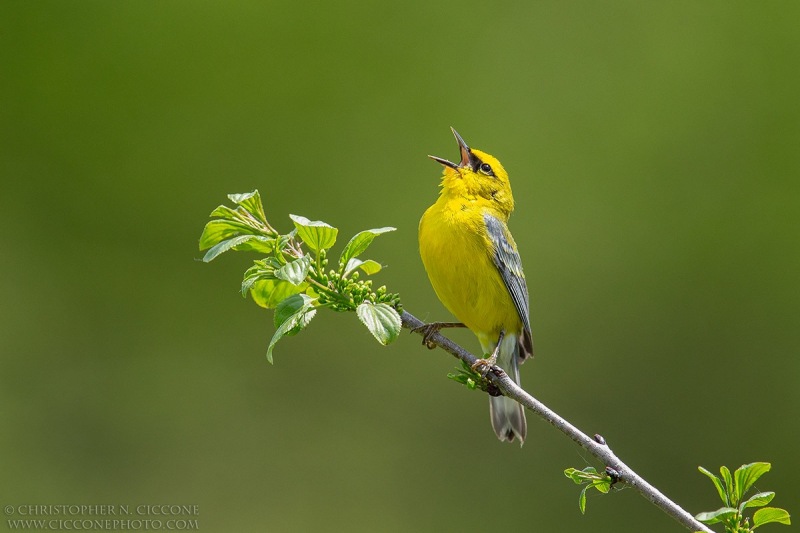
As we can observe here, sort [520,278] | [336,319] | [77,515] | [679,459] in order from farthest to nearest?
[336,319]
[679,459]
[77,515]
[520,278]

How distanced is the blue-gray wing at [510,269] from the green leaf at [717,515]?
7.05 feet

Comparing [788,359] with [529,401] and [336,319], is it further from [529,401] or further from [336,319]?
[529,401]

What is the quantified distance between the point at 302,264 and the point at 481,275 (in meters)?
2.09

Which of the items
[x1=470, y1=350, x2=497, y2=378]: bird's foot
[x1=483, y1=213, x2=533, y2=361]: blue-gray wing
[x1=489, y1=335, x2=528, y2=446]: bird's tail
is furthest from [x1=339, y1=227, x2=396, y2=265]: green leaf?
[x1=489, y1=335, x2=528, y2=446]: bird's tail

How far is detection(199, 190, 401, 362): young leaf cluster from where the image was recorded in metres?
2.79

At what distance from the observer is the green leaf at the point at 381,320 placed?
2.72m

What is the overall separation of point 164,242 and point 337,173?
6.58 feet

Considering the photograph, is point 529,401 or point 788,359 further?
point 788,359

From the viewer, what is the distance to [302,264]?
278cm

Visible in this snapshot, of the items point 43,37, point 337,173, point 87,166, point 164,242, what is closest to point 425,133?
point 337,173

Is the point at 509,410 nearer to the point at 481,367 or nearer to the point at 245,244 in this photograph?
the point at 481,367

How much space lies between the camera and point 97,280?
9.84 meters

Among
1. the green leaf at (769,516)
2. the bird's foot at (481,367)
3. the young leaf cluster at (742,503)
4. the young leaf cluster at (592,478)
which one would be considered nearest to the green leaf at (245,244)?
the bird's foot at (481,367)

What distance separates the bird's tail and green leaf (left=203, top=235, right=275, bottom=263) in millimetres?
2408
